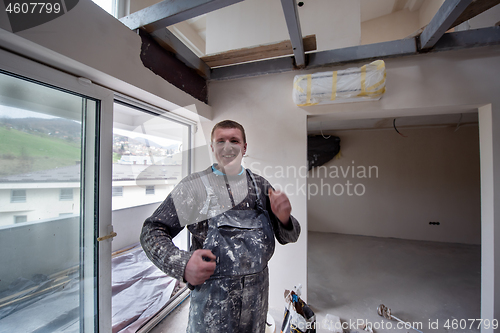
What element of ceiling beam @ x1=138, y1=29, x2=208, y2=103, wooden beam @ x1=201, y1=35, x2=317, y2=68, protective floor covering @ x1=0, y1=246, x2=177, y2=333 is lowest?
protective floor covering @ x1=0, y1=246, x2=177, y2=333

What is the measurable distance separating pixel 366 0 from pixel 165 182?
4.22 meters

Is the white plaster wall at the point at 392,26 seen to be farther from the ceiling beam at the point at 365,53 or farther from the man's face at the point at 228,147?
the man's face at the point at 228,147

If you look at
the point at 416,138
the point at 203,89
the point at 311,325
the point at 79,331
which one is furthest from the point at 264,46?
the point at 416,138

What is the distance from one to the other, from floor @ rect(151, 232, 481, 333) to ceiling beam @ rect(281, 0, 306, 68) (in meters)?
2.26

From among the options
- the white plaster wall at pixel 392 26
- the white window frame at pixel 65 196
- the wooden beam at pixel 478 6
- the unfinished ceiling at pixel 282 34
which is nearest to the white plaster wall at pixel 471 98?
the unfinished ceiling at pixel 282 34

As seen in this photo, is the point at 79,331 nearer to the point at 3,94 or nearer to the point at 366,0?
the point at 3,94

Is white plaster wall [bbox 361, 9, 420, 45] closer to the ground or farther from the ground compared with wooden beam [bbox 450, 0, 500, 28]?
farther from the ground

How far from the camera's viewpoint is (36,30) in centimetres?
76

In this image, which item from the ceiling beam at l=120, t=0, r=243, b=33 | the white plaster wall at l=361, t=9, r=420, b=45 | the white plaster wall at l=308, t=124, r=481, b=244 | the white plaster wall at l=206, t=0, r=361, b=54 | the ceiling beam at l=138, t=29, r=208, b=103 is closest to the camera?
the ceiling beam at l=120, t=0, r=243, b=33

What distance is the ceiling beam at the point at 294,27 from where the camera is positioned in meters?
1.01

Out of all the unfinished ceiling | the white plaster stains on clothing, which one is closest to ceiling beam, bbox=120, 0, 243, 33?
the unfinished ceiling

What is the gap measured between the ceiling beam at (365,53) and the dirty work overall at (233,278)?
4.76 ft

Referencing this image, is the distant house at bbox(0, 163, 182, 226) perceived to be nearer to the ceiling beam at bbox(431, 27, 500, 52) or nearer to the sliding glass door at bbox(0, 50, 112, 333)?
the sliding glass door at bbox(0, 50, 112, 333)

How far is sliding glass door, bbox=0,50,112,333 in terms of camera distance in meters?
0.85
